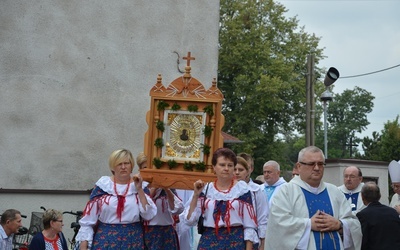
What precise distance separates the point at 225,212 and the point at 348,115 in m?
94.3

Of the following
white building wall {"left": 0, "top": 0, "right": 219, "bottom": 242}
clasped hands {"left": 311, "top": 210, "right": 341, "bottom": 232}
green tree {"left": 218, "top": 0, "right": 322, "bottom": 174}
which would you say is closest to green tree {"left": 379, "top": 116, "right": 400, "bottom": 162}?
green tree {"left": 218, "top": 0, "right": 322, "bottom": 174}

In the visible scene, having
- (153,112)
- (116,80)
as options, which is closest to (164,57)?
(116,80)

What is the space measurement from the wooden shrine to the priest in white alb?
4.19 ft

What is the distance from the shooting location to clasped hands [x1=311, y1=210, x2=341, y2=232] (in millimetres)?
7242

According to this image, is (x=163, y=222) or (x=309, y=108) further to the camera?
(x=309, y=108)

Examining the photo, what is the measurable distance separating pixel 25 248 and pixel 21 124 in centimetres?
577

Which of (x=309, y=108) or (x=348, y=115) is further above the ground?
(x=348, y=115)

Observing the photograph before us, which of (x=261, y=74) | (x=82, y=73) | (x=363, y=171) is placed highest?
(x=261, y=74)

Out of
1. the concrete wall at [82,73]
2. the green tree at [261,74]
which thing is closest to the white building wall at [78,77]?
the concrete wall at [82,73]

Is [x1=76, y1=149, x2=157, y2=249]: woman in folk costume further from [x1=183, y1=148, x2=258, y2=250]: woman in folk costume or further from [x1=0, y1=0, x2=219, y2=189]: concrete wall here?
[x1=0, y1=0, x2=219, y2=189]: concrete wall

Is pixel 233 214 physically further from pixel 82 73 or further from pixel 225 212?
pixel 82 73

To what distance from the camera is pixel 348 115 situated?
100062mm

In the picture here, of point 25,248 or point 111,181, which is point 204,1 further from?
point 111,181

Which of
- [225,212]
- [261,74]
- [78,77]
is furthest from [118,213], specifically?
[261,74]
